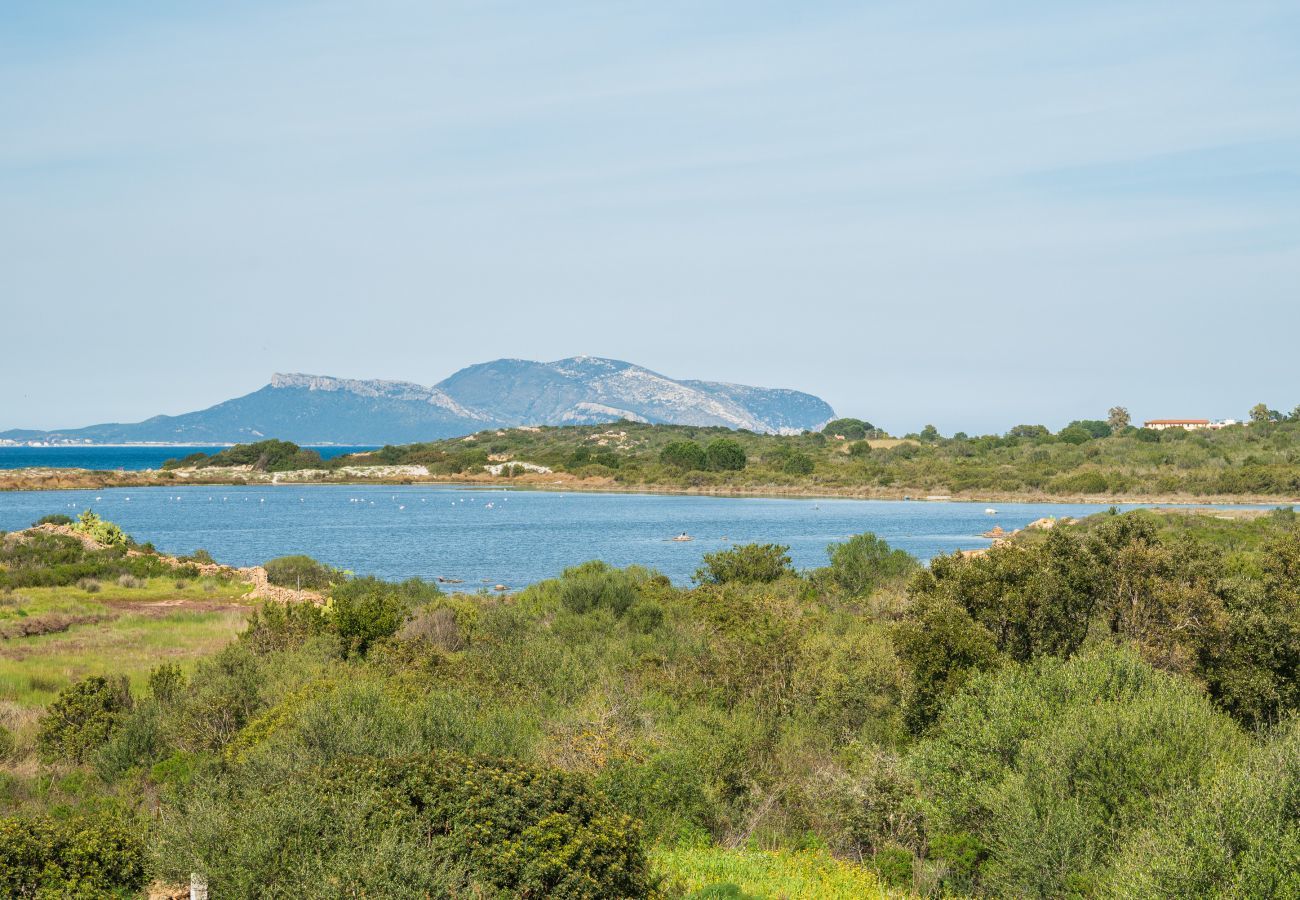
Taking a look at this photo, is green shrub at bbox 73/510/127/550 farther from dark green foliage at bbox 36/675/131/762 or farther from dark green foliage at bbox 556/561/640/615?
dark green foliage at bbox 36/675/131/762

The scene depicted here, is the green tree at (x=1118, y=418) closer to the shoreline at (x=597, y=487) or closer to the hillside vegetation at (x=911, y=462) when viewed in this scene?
the hillside vegetation at (x=911, y=462)

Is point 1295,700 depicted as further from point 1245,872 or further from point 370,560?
point 370,560

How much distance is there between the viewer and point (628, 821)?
1257 cm

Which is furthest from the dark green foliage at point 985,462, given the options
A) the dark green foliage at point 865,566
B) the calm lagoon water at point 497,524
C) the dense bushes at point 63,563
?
the dense bushes at point 63,563

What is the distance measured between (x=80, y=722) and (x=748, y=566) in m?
25.5

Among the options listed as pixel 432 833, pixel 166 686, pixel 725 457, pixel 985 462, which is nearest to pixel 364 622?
pixel 166 686

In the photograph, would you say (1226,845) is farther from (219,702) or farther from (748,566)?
(748,566)

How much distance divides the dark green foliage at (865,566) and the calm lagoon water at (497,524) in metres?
2.79

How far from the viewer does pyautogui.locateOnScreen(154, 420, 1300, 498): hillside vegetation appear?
11294cm

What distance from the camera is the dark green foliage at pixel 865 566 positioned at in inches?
Answer: 1639

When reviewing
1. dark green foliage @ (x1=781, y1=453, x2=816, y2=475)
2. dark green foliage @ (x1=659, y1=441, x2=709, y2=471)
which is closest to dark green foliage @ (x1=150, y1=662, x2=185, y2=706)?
dark green foliage @ (x1=781, y1=453, x2=816, y2=475)

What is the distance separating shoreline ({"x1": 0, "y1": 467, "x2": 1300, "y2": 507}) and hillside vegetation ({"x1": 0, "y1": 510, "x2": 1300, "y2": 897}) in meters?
81.3

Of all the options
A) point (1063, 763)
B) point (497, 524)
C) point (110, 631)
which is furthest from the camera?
point (497, 524)

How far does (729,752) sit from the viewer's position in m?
18.0
